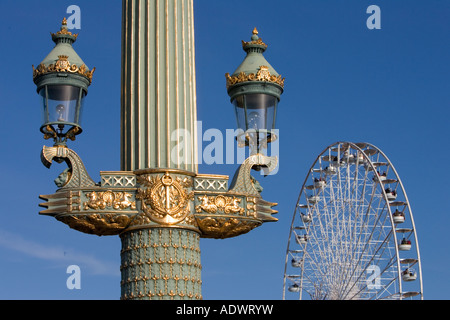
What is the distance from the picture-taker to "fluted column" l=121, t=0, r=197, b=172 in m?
11.8

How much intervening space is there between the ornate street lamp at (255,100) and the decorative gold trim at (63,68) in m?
1.80

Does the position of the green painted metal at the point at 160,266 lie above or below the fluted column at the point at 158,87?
below

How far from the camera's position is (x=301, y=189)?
57750 millimetres

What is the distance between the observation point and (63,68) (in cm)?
1177

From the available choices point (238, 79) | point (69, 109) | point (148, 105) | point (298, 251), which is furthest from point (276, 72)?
point (298, 251)

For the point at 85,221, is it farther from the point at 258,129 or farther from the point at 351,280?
the point at 351,280

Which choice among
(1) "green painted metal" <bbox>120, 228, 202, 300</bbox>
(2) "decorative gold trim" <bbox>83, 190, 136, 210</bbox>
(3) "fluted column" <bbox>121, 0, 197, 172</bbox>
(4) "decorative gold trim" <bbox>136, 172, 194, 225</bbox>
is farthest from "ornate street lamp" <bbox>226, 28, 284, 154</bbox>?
(2) "decorative gold trim" <bbox>83, 190, 136, 210</bbox>

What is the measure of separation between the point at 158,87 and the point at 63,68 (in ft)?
3.76

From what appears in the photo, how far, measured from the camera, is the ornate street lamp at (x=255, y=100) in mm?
12336

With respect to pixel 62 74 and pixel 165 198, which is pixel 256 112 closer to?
pixel 165 198

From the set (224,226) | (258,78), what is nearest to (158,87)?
(258,78)

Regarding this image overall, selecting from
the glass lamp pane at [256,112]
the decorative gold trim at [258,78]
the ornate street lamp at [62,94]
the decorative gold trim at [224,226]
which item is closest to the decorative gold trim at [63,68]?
the ornate street lamp at [62,94]

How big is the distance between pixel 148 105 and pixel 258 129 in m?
1.43

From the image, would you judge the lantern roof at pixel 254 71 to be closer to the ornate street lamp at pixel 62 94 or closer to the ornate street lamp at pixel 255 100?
the ornate street lamp at pixel 255 100
